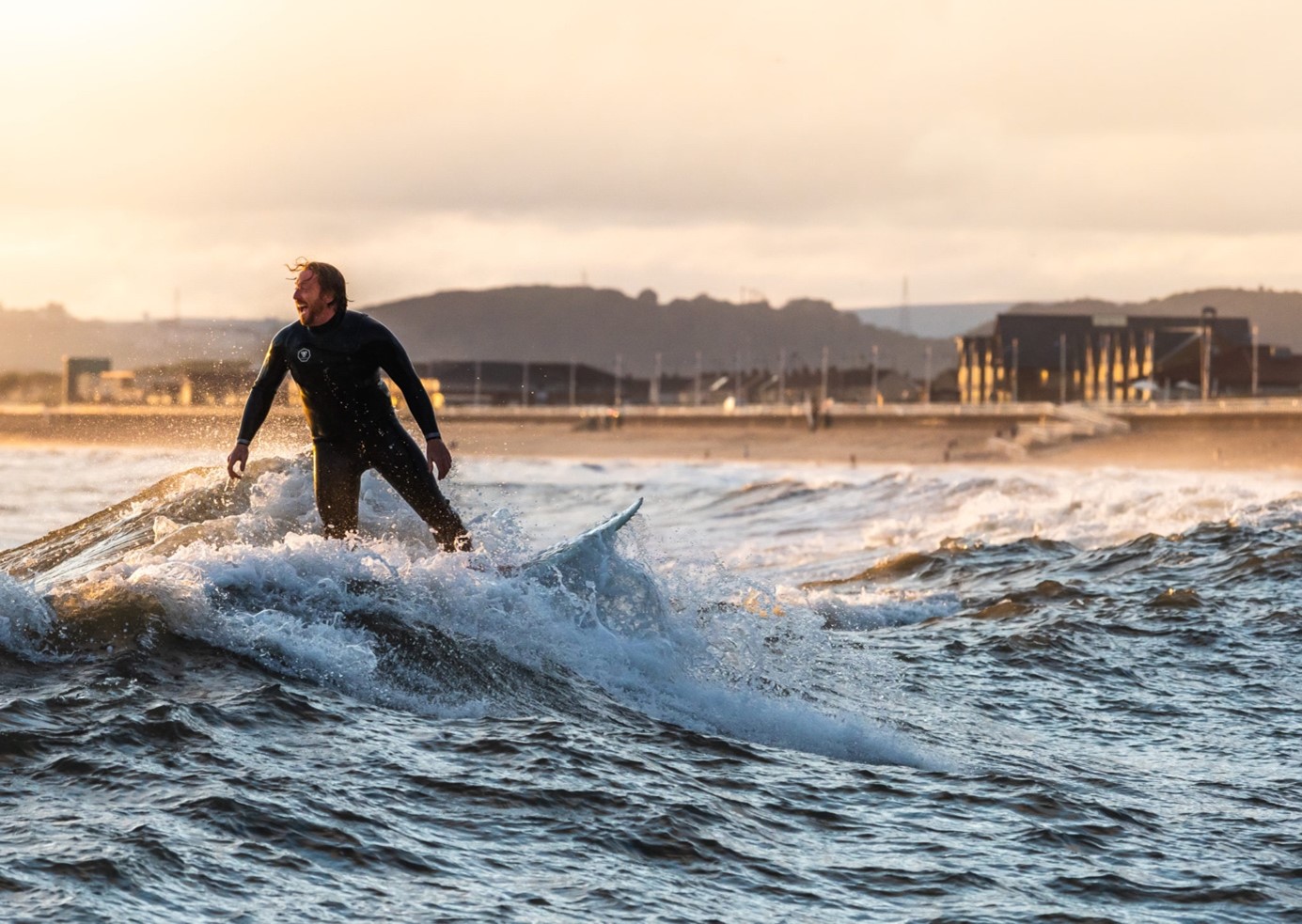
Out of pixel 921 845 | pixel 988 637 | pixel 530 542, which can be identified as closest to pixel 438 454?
pixel 530 542

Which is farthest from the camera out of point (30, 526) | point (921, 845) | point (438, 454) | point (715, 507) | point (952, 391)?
point (952, 391)

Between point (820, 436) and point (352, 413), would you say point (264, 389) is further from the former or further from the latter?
point (820, 436)

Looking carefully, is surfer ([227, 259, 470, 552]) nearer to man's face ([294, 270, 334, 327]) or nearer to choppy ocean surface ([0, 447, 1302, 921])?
man's face ([294, 270, 334, 327])

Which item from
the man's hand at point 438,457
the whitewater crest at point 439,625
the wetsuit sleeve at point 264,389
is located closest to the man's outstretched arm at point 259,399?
the wetsuit sleeve at point 264,389

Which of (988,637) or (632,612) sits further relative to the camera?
(988,637)

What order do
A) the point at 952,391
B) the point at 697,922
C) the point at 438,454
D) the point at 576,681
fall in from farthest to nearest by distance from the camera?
the point at 952,391
the point at 438,454
the point at 576,681
the point at 697,922

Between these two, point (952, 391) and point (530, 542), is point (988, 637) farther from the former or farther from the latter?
point (952, 391)

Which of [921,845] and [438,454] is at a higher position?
[438,454]

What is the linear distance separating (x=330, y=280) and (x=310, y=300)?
14 centimetres

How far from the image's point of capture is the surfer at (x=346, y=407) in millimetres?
8469

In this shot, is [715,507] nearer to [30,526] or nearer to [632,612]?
[30,526]

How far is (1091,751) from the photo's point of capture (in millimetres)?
8211

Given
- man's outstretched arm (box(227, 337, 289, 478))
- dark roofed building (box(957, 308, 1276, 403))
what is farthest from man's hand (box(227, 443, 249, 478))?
dark roofed building (box(957, 308, 1276, 403))

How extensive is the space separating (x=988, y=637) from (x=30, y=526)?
17.2 meters
